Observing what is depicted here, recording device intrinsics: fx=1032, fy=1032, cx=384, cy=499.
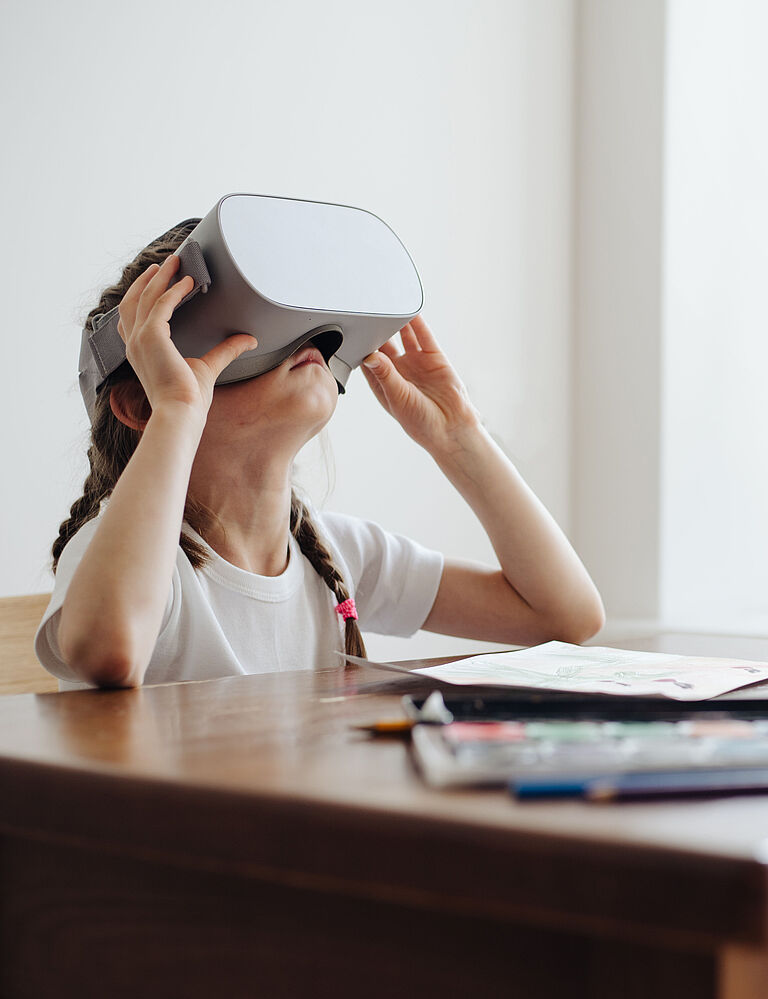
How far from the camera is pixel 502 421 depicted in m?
2.12

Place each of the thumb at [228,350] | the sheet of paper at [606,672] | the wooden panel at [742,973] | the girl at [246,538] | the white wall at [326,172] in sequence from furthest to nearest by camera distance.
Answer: the white wall at [326,172] → the thumb at [228,350] → the girl at [246,538] → the sheet of paper at [606,672] → the wooden panel at [742,973]

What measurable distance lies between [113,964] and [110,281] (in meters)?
1.09

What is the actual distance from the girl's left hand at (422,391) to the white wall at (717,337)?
4.01 ft

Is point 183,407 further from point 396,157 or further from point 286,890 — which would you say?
point 396,157

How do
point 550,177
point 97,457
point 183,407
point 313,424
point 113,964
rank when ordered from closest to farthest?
point 113,964, point 183,407, point 313,424, point 97,457, point 550,177

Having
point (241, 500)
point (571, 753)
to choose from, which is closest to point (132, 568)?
point (241, 500)

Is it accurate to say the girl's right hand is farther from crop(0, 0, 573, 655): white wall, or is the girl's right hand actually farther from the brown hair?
crop(0, 0, 573, 655): white wall

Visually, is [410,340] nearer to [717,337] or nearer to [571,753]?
[571,753]

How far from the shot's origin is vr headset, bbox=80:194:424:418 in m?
0.75

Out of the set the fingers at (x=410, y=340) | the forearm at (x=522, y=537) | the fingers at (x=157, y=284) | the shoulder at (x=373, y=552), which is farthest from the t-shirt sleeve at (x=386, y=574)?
the fingers at (x=157, y=284)

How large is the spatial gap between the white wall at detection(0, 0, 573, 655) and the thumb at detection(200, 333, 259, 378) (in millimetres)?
509

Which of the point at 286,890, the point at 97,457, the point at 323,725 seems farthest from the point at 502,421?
the point at 286,890

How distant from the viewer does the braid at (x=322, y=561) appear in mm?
992

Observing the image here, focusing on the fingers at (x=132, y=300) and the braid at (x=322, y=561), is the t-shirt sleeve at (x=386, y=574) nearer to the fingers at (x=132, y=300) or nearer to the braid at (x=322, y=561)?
the braid at (x=322, y=561)
